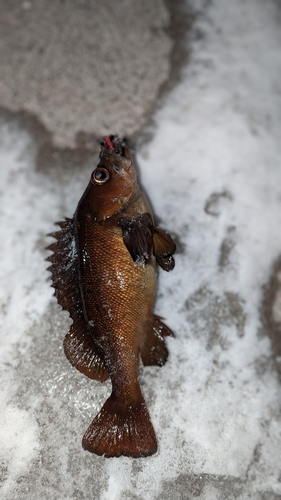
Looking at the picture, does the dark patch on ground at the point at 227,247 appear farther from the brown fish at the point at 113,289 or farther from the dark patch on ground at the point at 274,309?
the brown fish at the point at 113,289

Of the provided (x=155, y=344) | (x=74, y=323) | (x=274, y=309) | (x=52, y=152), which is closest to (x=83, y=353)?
(x=74, y=323)

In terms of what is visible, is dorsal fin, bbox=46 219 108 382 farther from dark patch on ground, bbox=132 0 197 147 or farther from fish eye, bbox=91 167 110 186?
dark patch on ground, bbox=132 0 197 147

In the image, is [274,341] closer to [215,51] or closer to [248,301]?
[248,301]

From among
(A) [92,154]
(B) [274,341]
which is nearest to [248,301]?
(B) [274,341]

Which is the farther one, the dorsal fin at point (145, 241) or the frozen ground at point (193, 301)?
the frozen ground at point (193, 301)

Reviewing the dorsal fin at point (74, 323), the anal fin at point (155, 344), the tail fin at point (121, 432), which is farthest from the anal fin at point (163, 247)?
the tail fin at point (121, 432)

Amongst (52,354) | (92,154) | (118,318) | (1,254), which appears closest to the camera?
(118,318)
